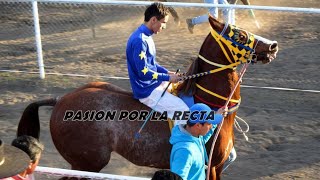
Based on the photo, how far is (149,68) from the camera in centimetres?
578

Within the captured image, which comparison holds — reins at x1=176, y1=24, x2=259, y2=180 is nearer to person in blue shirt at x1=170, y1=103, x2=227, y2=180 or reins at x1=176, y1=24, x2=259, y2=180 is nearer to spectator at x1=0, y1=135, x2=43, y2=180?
person in blue shirt at x1=170, y1=103, x2=227, y2=180

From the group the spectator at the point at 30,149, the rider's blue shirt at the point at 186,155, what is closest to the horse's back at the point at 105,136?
the rider's blue shirt at the point at 186,155

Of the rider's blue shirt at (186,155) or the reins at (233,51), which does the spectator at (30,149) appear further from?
the reins at (233,51)

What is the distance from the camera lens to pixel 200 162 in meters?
4.47

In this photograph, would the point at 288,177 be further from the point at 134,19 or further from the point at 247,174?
the point at 134,19

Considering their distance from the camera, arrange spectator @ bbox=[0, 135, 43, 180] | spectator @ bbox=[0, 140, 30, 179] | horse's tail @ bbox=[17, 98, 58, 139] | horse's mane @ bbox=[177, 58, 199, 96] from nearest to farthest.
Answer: spectator @ bbox=[0, 140, 30, 179] < spectator @ bbox=[0, 135, 43, 180] < horse's mane @ bbox=[177, 58, 199, 96] < horse's tail @ bbox=[17, 98, 58, 139]

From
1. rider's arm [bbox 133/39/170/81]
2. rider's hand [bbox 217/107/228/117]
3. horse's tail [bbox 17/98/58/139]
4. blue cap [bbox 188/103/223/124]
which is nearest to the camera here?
blue cap [bbox 188/103/223/124]

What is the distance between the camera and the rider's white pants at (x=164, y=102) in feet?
19.2

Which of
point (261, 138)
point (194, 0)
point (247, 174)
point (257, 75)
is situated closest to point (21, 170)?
point (247, 174)

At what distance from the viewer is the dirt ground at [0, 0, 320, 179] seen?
7.66m

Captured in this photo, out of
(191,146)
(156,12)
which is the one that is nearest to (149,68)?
(156,12)

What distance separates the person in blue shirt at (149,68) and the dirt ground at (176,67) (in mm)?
1622

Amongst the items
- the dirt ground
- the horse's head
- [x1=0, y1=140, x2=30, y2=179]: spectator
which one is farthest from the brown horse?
[x1=0, y1=140, x2=30, y2=179]: spectator

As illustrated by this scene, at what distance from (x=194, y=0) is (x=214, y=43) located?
1084cm
